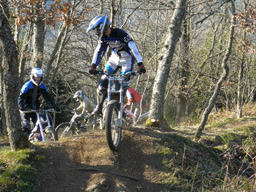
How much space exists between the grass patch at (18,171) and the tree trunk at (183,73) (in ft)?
36.2

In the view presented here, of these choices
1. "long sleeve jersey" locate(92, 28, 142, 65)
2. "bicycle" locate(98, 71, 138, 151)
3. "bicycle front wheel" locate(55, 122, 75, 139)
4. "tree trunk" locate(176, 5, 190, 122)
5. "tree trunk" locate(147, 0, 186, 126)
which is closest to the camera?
"bicycle" locate(98, 71, 138, 151)

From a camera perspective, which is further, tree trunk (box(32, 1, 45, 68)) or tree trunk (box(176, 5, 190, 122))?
tree trunk (box(176, 5, 190, 122))

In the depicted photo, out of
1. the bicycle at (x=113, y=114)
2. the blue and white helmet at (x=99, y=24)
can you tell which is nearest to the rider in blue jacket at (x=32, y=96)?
the bicycle at (x=113, y=114)

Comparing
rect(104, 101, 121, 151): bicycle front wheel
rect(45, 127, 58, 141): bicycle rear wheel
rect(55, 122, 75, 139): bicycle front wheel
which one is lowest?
rect(55, 122, 75, 139): bicycle front wheel

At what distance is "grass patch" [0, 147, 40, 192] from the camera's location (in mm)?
3967

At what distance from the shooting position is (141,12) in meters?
15.9

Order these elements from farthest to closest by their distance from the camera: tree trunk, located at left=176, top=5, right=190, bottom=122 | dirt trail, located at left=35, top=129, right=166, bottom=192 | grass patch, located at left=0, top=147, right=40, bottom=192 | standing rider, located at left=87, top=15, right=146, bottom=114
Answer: tree trunk, located at left=176, top=5, right=190, bottom=122 → standing rider, located at left=87, top=15, right=146, bottom=114 → dirt trail, located at left=35, top=129, right=166, bottom=192 → grass patch, located at left=0, top=147, right=40, bottom=192

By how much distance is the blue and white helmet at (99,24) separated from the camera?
5.16 m

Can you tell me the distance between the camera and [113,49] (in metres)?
5.88

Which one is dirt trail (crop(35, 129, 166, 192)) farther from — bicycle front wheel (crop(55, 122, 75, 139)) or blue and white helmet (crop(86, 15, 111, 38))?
bicycle front wheel (crop(55, 122, 75, 139))

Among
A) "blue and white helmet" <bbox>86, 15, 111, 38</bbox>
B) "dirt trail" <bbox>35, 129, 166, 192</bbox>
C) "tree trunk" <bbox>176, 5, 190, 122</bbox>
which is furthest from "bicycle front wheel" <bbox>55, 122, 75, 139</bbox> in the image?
"tree trunk" <bbox>176, 5, 190, 122</bbox>

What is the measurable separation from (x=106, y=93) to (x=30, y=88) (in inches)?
118

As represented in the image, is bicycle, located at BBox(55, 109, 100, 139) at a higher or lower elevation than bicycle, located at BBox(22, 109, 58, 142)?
lower

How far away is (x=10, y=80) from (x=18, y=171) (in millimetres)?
1479
